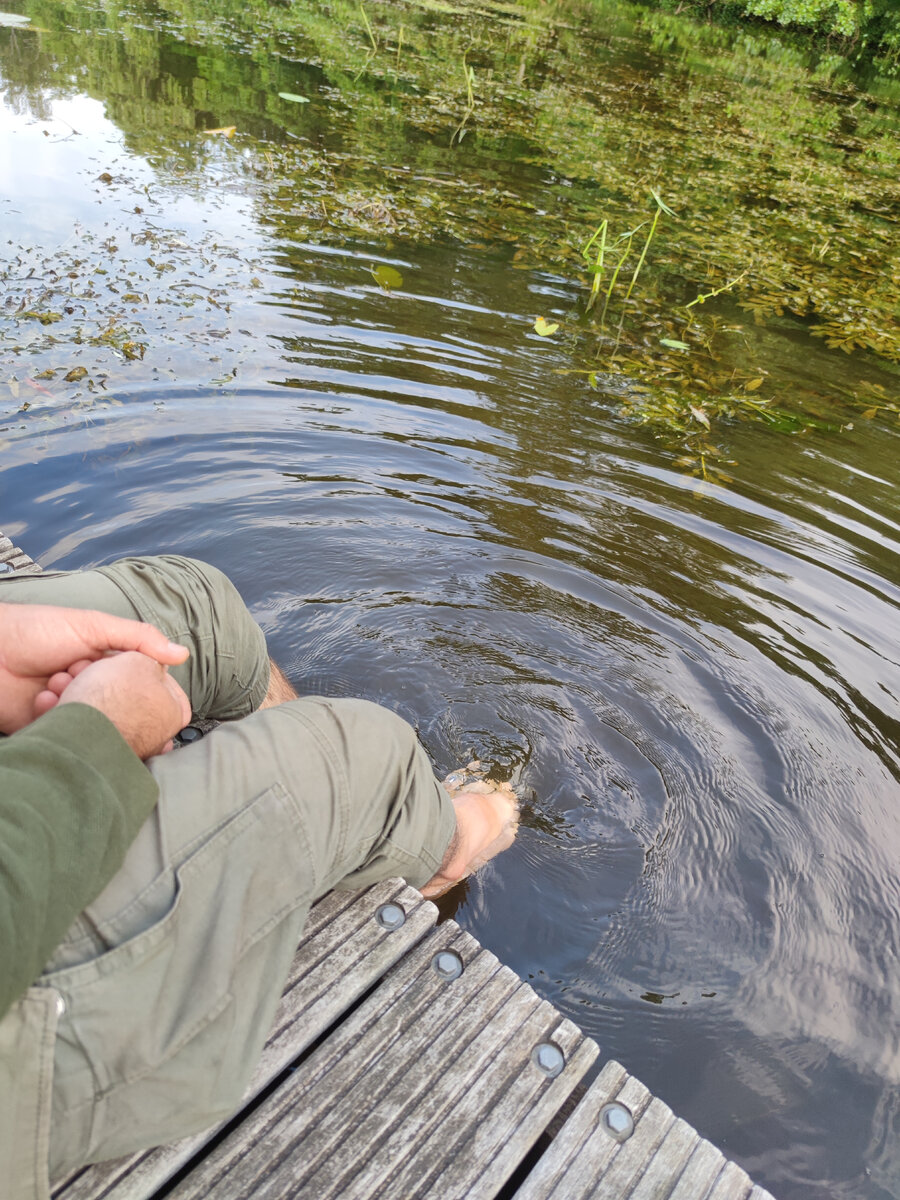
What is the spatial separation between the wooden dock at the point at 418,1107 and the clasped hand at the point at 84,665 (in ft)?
2.11

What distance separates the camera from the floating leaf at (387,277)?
224 inches

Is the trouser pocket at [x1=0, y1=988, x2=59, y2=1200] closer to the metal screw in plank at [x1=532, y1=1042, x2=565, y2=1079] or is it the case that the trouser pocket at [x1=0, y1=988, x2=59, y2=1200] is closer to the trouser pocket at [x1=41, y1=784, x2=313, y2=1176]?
the trouser pocket at [x1=41, y1=784, x2=313, y2=1176]

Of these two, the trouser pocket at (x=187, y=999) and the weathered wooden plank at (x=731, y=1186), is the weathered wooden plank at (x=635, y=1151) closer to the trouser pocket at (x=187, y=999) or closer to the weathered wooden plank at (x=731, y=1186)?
the weathered wooden plank at (x=731, y=1186)

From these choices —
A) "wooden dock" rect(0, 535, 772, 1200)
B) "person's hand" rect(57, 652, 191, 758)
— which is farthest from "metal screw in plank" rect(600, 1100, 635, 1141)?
"person's hand" rect(57, 652, 191, 758)

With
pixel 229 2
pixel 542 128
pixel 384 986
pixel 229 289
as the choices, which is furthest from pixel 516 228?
pixel 229 2

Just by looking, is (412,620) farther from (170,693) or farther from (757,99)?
(757,99)

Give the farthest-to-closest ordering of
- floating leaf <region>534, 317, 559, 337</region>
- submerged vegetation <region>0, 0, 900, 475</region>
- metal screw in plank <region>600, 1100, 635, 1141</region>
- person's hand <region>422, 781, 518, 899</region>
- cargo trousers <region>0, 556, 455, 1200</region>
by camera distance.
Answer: submerged vegetation <region>0, 0, 900, 475</region>
floating leaf <region>534, 317, 559, 337</region>
person's hand <region>422, 781, 518, 899</region>
metal screw in plank <region>600, 1100, 635, 1141</region>
cargo trousers <region>0, 556, 455, 1200</region>

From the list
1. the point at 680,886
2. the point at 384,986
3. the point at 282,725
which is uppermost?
the point at 282,725

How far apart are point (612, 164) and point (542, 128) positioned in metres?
1.45

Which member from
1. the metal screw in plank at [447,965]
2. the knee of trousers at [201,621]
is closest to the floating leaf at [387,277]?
the knee of trousers at [201,621]

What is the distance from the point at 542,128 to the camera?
10055 millimetres

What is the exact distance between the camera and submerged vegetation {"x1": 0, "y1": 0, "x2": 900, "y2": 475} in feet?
18.4

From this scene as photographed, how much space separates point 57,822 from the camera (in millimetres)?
1129

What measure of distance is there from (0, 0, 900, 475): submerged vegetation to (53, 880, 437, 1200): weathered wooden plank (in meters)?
3.35
